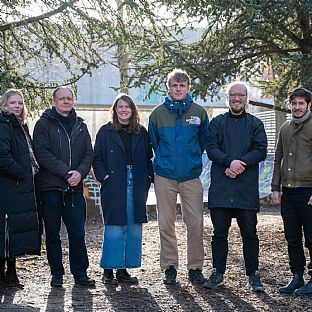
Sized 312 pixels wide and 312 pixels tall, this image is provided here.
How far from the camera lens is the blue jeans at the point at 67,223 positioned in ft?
21.0

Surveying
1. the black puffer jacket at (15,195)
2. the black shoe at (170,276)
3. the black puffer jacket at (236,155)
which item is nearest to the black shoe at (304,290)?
the black puffer jacket at (236,155)

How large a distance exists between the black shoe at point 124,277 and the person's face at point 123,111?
1.61 m

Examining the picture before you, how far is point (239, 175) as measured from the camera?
6.25m

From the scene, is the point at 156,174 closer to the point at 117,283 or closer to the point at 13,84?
the point at 117,283

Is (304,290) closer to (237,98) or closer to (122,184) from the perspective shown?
(237,98)

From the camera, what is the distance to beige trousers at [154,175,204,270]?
21.7ft

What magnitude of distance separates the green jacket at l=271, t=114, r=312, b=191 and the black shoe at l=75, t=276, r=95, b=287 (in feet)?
6.96

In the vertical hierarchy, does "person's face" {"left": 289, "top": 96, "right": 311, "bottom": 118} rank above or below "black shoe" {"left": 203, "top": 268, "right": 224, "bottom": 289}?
above

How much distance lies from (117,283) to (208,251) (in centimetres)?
262

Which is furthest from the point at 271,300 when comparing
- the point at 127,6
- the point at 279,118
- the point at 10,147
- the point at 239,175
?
the point at 279,118

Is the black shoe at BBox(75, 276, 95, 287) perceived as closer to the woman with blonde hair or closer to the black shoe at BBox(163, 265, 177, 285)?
the woman with blonde hair

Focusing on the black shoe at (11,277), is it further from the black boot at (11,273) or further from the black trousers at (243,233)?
the black trousers at (243,233)

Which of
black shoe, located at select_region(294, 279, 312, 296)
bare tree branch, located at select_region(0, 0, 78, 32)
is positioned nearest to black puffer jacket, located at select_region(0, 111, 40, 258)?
bare tree branch, located at select_region(0, 0, 78, 32)

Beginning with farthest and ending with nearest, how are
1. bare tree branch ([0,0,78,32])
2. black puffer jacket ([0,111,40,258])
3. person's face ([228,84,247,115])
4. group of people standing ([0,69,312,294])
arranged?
bare tree branch ([0,0,78,32]), person's face ([228,84,247,115]), group of people standing ([0,69,312,294]), black puffer jacket ([0,111,40,258])
